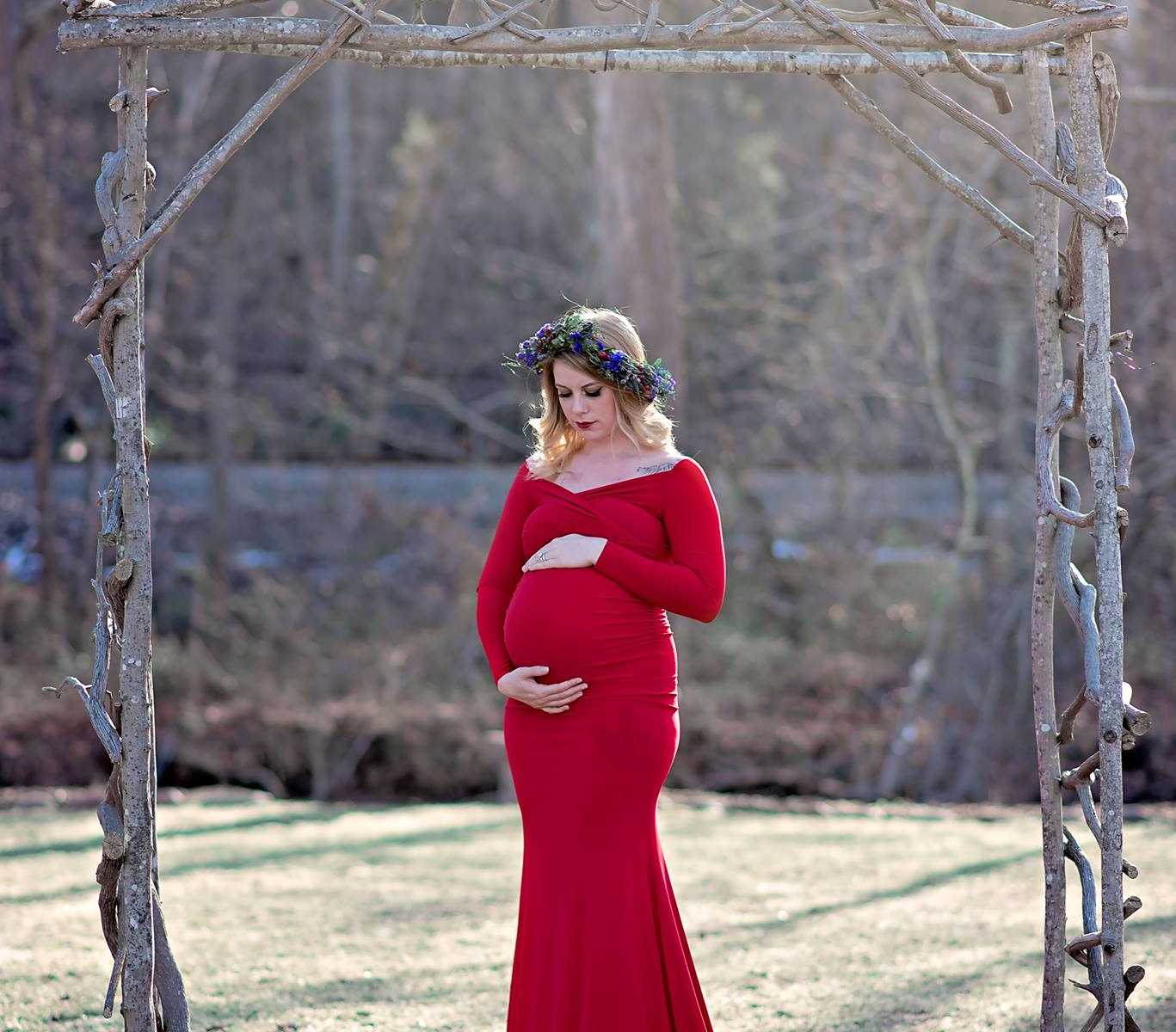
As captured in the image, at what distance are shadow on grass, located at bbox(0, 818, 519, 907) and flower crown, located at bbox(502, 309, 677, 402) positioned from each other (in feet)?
12.1

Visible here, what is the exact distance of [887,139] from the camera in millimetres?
3391

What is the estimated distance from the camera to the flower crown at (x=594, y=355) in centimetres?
352

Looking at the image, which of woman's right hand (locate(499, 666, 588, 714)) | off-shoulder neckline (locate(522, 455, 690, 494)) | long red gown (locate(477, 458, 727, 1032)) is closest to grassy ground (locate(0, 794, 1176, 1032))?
long red gown (locate(477, 458, 727, 1032))

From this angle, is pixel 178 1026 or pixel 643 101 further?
pixel 643 101

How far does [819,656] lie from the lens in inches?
478

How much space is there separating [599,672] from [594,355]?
2.58 feet

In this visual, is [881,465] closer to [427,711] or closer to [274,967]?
[427,711]

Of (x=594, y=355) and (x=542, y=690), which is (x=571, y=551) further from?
(x=594, y=355)

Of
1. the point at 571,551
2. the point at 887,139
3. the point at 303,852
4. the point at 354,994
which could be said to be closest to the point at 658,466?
the point at 571,551

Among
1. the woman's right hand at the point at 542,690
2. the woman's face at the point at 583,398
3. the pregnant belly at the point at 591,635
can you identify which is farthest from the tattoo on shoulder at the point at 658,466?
the woman's right hand at the point at 542,690

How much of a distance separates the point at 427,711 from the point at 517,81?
10591 mm

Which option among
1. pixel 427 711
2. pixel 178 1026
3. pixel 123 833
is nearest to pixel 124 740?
pixel 123 833

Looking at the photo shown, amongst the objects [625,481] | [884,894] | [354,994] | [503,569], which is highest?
[625,481]

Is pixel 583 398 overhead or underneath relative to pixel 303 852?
overhead
